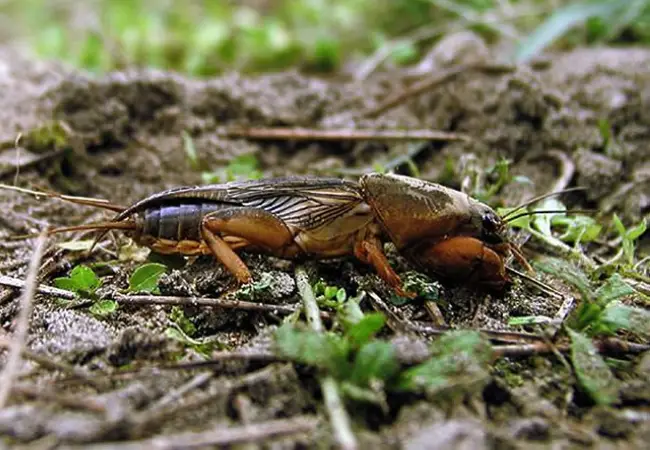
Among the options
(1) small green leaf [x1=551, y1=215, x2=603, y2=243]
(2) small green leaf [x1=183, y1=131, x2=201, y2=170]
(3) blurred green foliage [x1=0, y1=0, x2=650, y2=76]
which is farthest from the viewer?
(3) blurred green foliage [x1=0, y1=0, x2=650, y2=76]

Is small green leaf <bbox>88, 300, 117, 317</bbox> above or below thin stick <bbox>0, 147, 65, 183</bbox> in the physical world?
below

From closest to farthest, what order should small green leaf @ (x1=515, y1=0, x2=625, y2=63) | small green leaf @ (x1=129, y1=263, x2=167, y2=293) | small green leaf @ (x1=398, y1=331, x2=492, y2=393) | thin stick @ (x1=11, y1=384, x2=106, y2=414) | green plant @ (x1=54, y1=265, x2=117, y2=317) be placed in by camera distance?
thin stick @ (x1=11, y1=384, x2=106, y2=414) < small green leaf @ (x1=398, y1=331, x2=492, y2=393) < green plant @ (x1=54, y1=265, x2=117, y2=317) < small green leaf @ (x1=129, y1=263, x2=167, y2=293) < small green leaf @ (x1=515, y1=0, x2=625, y2=63)

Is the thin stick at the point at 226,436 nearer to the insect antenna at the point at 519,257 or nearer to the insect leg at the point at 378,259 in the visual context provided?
the insect leg at the point at 378,259

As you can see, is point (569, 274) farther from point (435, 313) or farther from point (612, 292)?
point (435, 313)

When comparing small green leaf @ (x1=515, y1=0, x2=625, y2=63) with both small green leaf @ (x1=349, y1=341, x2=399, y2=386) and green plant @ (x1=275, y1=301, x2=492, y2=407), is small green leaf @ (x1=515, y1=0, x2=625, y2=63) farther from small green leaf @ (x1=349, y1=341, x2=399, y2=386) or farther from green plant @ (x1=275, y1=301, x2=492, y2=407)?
small green leaf @ (x1=349, y1=341, x2=399, y2=386)

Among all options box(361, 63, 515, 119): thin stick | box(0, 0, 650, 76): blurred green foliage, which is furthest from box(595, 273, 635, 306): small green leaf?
box(0, 0, 650, 76): blurred green foliage

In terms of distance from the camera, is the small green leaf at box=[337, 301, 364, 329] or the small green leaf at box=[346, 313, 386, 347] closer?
the small green leaf at box=[346, 313, 386, 347]

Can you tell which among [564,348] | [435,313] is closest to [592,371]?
[564,348]

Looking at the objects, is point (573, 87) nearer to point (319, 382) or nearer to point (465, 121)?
point (465, 121)
